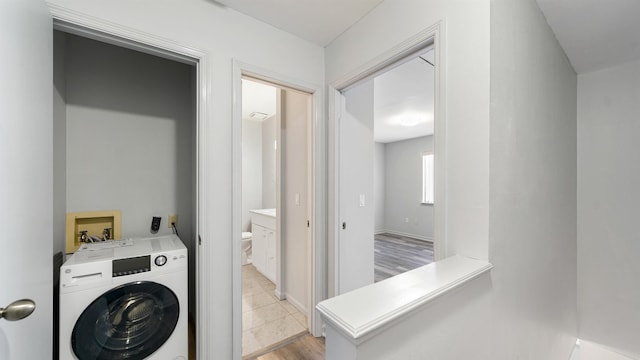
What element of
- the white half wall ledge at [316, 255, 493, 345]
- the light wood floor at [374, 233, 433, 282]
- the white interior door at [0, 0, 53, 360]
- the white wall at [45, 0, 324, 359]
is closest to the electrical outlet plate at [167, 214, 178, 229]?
the white wall at [45, 0, 324, 359]

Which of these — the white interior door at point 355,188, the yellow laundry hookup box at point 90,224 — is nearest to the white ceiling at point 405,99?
the white interior door at point 355,188

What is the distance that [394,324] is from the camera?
0.70m

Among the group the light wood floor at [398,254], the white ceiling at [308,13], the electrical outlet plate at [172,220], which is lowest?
the light wood floor at [398,254]

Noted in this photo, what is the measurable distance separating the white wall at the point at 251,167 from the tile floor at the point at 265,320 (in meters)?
1.74

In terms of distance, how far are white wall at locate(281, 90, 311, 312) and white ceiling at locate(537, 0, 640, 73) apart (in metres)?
1.97

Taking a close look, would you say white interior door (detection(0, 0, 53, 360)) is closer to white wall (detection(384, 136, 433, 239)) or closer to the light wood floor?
the light wood floor

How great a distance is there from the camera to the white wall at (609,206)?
2178mm

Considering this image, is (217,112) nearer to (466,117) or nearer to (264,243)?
(466,117)

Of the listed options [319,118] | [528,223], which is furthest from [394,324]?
[319,118]

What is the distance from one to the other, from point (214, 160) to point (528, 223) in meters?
1.99

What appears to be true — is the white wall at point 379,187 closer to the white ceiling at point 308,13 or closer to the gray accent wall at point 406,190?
the gray accent wall at point 406,190

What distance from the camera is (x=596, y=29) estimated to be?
181cm

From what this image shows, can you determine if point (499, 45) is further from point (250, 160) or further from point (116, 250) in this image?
point (250, 160)

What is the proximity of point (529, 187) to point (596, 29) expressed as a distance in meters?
1.53
